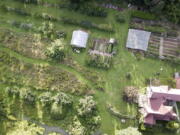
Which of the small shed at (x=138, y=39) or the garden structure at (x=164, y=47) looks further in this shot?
the garden structure at (x=164, y=47)

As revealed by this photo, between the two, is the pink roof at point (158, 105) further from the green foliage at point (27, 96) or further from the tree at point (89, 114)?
the green foliage at point (27, 96)

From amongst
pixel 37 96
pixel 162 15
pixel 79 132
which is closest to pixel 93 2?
pixel 162 15

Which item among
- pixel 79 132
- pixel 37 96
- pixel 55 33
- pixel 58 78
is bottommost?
pixel 79 132

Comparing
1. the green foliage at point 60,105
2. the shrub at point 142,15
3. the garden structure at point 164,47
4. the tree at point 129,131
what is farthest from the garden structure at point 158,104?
the shrub at point 142,15

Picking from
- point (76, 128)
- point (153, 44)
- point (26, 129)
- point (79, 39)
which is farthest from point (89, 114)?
point (153, 44)

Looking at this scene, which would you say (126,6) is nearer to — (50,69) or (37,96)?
(50,69)

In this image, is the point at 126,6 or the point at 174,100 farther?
the point at 126,6

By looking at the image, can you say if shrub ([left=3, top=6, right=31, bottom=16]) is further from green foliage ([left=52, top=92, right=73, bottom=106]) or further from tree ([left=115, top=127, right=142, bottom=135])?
tree ([left=115, top=127, right=142, bottom=135])

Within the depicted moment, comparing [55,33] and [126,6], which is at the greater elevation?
[126,6]
